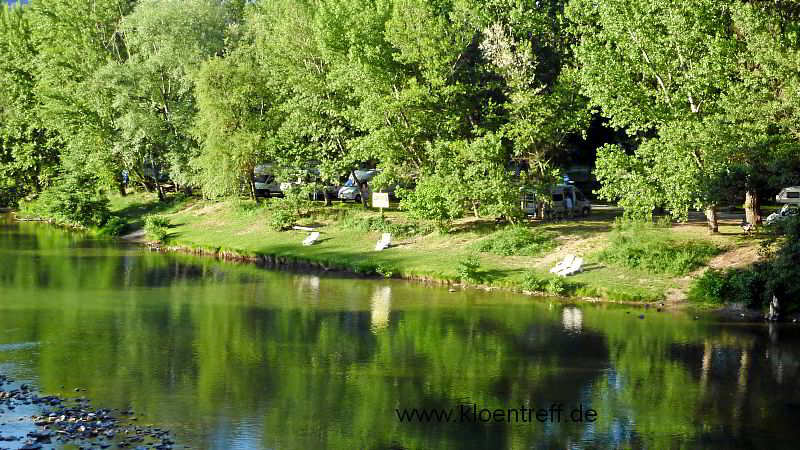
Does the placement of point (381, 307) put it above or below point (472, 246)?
below

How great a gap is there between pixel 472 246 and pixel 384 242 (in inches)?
222

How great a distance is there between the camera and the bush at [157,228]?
208 feet

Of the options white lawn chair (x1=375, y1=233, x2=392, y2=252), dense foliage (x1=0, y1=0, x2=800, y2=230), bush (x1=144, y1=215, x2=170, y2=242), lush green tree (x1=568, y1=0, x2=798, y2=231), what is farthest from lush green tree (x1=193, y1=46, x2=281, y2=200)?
lush green tree (x1=568, y1=0, x2=798, y2=231)

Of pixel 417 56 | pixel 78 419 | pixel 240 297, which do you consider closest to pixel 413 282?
pixel 240 297

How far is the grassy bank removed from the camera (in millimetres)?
43812

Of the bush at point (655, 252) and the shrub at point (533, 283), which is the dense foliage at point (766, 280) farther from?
the shrub at point (533, 283)

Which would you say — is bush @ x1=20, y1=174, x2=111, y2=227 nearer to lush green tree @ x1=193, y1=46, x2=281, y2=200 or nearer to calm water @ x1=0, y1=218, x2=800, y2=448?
lush green tree @ x1=193, y1=46, x2=281, y2=200

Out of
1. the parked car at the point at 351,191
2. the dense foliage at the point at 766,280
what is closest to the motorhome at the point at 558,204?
the dense foliage at the point at 766,280

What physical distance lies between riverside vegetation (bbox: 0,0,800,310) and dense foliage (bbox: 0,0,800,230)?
0.44ft

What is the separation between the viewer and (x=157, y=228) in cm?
6406

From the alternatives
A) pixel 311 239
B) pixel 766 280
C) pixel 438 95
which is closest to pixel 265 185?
pixel 311 239

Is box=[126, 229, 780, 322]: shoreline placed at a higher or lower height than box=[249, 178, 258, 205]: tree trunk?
lower

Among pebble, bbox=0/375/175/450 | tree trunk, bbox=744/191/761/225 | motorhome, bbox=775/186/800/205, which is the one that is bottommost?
pebble, bbox=0/375/175/450

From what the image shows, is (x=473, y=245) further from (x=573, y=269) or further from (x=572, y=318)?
(x=572, y=318)
